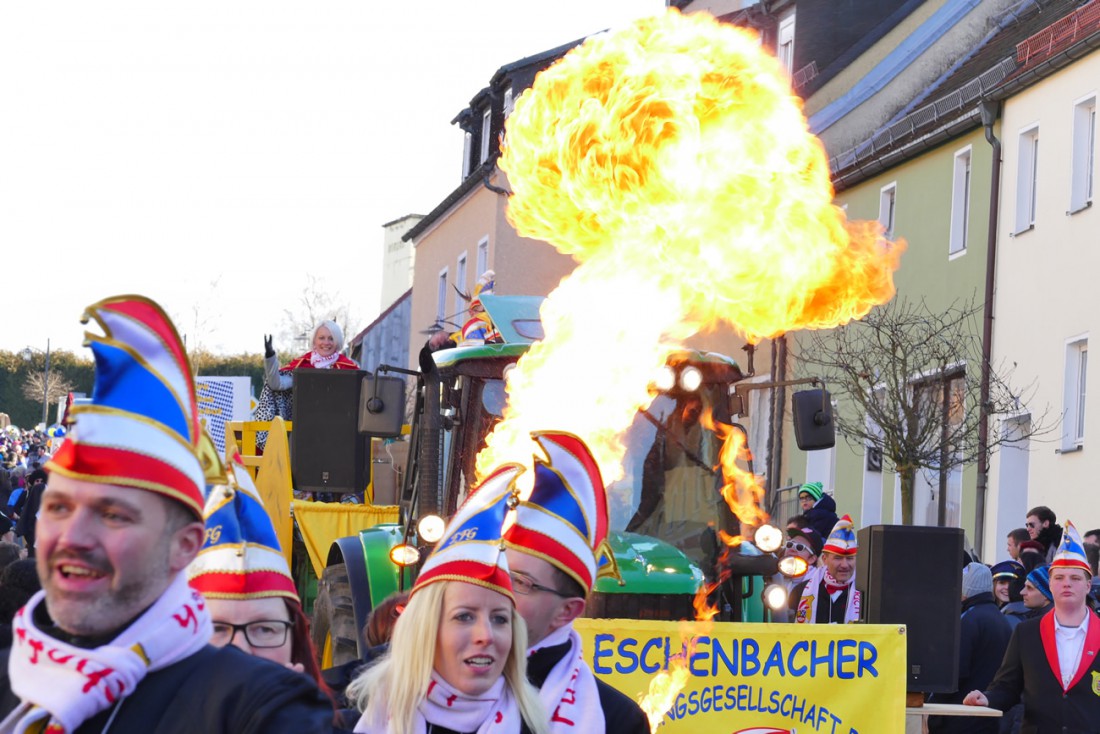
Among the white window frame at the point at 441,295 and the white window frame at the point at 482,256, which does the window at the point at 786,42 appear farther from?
the white window frame at the point at 441,295

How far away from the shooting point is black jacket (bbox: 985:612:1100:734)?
9102 millimetres

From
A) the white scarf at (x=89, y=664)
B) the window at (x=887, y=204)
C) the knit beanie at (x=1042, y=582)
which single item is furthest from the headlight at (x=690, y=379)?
the window at (x=887, y=204)

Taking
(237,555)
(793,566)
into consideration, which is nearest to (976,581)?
→ (793,566)

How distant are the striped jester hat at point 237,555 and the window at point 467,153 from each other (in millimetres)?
38337

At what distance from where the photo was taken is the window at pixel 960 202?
25.7 metres

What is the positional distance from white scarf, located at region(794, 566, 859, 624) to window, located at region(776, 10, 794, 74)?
22.0 metres

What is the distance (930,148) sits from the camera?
87.8 ft

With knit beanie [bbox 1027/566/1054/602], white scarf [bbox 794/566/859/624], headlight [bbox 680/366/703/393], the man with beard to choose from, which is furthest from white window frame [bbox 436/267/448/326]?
headlight [bbox 680/366/703/393]

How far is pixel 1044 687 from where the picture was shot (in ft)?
30.2

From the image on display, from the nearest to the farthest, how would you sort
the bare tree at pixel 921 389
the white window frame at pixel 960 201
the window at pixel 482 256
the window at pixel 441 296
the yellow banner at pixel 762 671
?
the yellow banner at pixel 762 671
the bare tree at pixel 921 389
the white window frame at pixel 960 201
the window at pixel 482 256
the window at pixel 441 296

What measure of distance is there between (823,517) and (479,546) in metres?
12.2

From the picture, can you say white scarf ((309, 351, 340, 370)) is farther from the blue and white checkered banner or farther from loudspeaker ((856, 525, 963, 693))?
loudspeaker ((856, 525, 963, 693))

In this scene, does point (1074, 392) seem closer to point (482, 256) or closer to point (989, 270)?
point (989, 270)

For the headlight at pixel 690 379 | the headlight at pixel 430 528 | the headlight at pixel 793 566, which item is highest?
the headlight at pixel 690 379
